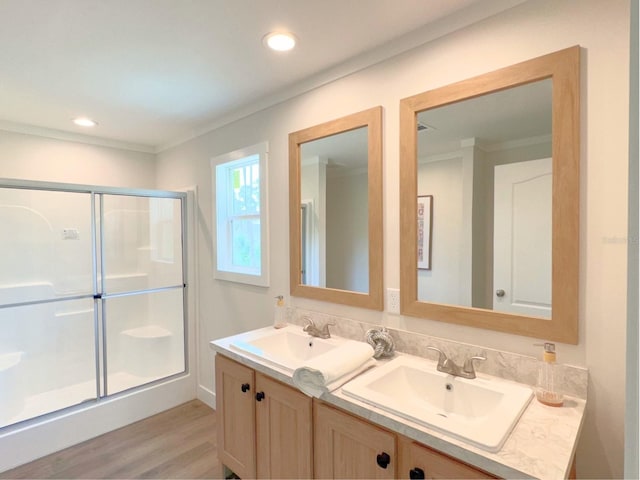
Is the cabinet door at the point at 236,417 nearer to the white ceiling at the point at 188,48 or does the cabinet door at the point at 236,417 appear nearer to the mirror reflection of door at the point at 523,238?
the mirror reflection of door at the point at 523,238

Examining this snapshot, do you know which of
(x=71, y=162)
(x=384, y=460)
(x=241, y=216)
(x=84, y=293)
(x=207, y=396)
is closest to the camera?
(x=384, y=460)

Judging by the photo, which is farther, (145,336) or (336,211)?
(145,336)

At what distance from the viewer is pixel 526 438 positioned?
3.31 feet

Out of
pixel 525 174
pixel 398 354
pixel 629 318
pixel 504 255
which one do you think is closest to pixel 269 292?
pixel 398 354

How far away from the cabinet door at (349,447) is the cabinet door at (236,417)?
46 cm

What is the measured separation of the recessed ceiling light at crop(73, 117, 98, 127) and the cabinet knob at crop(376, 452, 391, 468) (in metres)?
3.18

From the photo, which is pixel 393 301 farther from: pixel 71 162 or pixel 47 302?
pixel 71 162

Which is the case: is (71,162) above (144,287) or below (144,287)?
above

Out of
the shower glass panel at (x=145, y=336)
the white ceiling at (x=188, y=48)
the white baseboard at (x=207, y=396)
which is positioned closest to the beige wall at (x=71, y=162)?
the white ceiling at (x=188, y=48)

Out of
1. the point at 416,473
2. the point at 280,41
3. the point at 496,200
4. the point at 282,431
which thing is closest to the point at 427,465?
the point at 416,473

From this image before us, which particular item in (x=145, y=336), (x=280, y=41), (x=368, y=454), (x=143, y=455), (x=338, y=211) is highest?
(x=280, y=41)

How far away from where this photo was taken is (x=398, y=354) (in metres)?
1.66

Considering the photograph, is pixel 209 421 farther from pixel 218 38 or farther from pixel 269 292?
pixel 218 38

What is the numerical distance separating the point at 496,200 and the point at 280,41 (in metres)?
1.28
